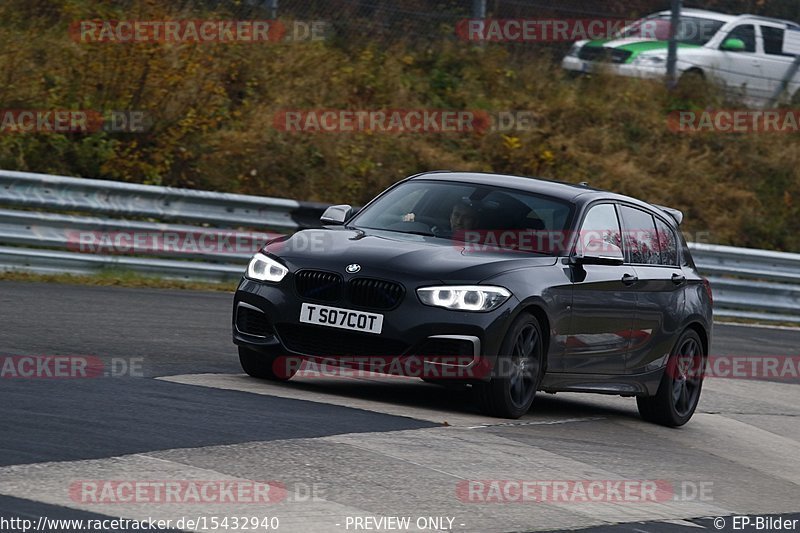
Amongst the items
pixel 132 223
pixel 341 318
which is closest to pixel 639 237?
pixel 341 318

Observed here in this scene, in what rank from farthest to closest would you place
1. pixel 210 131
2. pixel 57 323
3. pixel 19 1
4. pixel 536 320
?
pixel 19 1, pixel 210 131, pixel 57 323, pixel 536 320

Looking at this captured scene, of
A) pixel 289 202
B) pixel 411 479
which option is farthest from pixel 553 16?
pixel 411 479

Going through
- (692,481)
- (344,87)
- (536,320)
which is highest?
(344,87)

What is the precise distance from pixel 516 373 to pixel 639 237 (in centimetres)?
226

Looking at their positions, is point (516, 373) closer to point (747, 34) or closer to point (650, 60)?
point (650, 60)

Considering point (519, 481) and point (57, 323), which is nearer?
point (519, 481)

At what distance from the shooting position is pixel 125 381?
9117 millimetres

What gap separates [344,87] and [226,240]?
7.11 metres

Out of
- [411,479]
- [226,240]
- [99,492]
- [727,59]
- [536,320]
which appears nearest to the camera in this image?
[99,492]

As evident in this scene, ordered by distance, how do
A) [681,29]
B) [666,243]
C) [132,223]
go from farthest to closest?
[681,29]
[132,223]
[666,243]

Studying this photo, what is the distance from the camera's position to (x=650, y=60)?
26547mm

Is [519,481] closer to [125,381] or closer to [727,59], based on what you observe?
[125,381]

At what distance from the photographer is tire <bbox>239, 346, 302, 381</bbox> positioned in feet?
32.4

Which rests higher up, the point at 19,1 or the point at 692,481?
the point at 19,1
